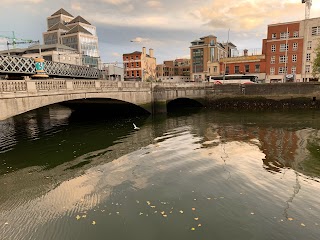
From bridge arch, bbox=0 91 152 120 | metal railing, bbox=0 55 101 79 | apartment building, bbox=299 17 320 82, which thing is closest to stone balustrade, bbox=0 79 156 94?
bridge arch, bbox=0 91 152 120

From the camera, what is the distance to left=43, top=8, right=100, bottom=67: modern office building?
94062mm

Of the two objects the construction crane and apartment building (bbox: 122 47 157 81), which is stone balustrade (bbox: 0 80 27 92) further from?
apartment building (bbox: 122 47 157 81)

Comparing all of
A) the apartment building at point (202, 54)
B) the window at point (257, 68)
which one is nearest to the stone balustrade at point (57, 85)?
the window at point (257, 68)

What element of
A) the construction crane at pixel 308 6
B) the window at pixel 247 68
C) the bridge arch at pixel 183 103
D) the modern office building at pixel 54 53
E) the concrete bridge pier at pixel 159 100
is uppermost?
the construction crane at pixel 308 6

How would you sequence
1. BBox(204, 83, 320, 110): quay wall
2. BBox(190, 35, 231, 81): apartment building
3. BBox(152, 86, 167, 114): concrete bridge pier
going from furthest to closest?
BBox(190, 35, 231, 81): apartment building < BBox(204, 83, 320, 110): quay wall < BBox(152, 86, 167, 114): concrete bridge pier

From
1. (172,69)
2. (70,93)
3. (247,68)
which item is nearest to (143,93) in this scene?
(70,93)

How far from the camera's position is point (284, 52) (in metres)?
61.1

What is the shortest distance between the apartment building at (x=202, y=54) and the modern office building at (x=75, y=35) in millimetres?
36234

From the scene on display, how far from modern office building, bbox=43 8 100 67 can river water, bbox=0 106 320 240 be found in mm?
75470

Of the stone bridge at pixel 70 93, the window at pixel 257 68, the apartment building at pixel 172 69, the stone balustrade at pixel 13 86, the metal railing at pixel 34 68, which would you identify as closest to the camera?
the stone balustrade at pixel 13 86

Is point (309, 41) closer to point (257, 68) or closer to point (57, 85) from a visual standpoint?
point (257, 68)

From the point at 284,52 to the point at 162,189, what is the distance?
6326 cm

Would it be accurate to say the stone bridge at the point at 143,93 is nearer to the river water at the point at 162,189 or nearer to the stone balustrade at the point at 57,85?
the stone balustrade at the point at 57,85

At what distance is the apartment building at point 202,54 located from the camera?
88500 millimetres
